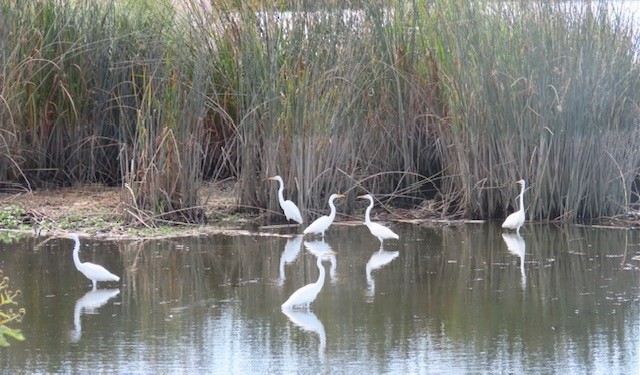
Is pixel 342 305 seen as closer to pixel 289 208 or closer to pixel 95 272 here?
pixel 95 272

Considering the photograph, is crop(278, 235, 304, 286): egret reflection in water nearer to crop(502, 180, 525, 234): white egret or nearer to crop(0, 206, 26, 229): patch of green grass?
crop(502, 180, 525, 234): white egret

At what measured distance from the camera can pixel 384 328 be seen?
6.57 m

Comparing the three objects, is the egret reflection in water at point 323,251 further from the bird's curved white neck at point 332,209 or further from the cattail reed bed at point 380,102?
the cattail reed bed at point 380,102

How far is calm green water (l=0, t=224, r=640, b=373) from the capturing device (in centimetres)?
599

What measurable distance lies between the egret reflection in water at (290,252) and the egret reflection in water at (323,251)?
0.09m

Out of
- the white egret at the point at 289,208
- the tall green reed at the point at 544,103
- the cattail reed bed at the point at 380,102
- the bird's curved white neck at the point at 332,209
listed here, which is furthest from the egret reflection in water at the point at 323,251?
the tall green reed at the point at 544,103

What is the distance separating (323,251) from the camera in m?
9.02

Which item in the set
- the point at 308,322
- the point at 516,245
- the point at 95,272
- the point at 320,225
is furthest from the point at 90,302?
the point at 516,245

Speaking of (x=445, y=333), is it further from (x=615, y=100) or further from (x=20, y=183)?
(x=20, y=183)

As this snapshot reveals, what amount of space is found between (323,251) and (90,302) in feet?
7.59

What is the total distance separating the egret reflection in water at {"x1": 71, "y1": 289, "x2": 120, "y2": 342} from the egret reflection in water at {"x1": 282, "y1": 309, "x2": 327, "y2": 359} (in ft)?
3.98

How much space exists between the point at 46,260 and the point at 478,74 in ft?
13.6

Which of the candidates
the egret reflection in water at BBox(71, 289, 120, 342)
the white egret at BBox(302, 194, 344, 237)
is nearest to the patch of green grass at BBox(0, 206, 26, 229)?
the egret reflection in water at BBox(71, 289, 120, 342)

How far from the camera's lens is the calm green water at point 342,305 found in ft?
19.6
